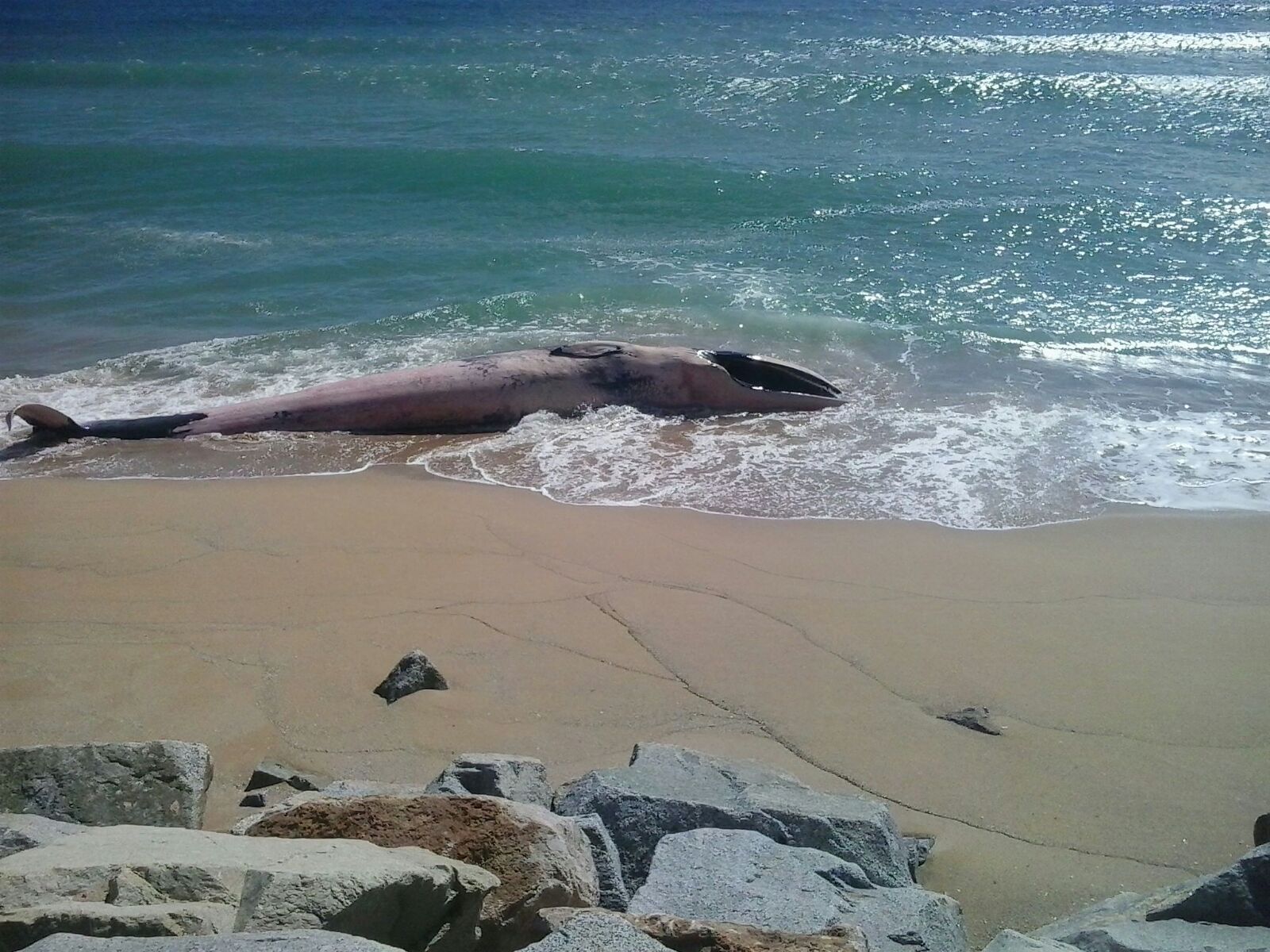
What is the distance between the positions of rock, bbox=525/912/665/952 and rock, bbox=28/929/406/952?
0.30 meters

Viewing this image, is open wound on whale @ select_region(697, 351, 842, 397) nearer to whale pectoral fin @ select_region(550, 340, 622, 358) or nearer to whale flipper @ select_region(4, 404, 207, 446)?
whale pectoral fin @ select_region(550, 340, 622, 358)

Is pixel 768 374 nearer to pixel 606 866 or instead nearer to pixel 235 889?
pixel 606 866

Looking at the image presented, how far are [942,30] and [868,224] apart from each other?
16.0 m

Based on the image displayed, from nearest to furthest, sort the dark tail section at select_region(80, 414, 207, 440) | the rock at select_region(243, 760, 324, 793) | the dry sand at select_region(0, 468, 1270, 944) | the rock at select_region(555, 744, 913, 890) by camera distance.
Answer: the rock at select_region(555, 744, 913, 890)
the rock at select_region(243, 760, 324, 793)
the dry sand at select_region(0, 468, 1270, 944)
the dark tail section at select_region(80, 414, 207, 440)

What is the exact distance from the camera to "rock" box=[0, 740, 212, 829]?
3221 millimetres

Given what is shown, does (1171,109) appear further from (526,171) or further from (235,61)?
(235,61)

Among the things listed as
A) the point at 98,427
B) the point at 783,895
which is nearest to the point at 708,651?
the point at 783,895

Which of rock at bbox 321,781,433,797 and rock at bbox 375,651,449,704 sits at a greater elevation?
rock at bbox 321,781,433,797

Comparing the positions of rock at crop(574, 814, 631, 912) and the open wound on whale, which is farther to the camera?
the open wound on whale

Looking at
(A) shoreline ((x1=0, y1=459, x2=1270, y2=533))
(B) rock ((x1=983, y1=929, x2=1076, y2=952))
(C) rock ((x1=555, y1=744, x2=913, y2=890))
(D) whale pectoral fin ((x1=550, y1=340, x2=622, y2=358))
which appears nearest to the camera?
(B) rock ((x1=983, y1=929, x2=1076, y2=952))

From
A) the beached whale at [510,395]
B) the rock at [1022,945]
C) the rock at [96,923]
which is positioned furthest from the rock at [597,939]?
the beached whale at [510,395]

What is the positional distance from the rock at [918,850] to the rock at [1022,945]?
731 mm

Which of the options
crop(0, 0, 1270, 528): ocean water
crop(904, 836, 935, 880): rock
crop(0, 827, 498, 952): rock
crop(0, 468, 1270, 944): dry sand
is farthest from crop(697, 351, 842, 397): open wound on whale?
crop(0, 827, 498, 952): rock

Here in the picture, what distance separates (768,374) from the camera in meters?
8.28
